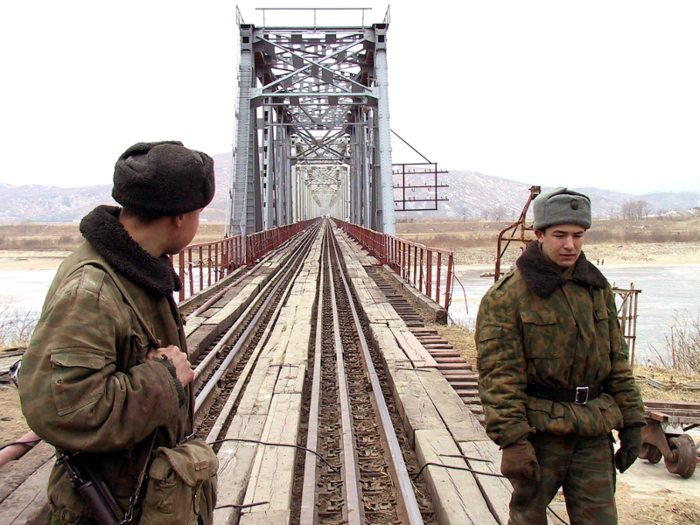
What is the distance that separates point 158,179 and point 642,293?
27.5 meters

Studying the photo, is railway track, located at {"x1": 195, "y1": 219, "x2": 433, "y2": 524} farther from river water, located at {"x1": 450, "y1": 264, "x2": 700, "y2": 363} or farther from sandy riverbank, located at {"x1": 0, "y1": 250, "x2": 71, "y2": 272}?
sandy riverbank, located at {"x1": 0, "y1": 250, "x2": 71, "y2": 272}

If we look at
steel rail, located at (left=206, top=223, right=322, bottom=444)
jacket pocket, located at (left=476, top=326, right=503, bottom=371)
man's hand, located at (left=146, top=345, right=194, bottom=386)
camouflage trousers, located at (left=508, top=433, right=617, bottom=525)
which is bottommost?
steel rail, located at (left=206, top=223, right=322, bottom=444)

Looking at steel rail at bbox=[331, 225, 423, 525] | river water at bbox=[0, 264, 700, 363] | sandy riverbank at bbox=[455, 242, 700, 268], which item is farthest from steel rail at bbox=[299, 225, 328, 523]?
sandy riverbank at bbox=[455, 242, 700, 268]

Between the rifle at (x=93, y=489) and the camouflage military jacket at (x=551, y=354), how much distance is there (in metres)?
1.48

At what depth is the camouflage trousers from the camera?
7.66 ft

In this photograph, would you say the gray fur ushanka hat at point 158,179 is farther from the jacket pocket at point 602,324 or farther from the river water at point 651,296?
the river water at point 651,296

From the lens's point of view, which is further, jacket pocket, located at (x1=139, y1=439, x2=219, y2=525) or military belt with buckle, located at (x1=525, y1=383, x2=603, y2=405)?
military belt with buckle, located at (x1=525, y1=383, x2=603, y2=405)

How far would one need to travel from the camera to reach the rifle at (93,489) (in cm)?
150

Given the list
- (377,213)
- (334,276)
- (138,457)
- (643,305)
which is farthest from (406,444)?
(643,305)

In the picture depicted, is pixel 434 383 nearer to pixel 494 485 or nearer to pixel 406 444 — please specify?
pixel 406 444

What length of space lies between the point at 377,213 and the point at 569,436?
19481 millimetres

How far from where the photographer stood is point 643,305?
73.5ft

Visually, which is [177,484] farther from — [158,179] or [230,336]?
[230,336]

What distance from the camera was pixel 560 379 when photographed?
2383 mm
